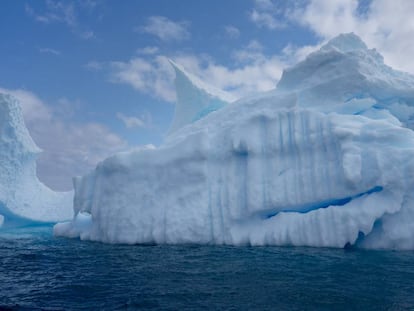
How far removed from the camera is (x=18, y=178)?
25.2 meters

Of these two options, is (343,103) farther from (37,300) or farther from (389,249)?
(37,300)

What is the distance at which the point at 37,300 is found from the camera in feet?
18.9

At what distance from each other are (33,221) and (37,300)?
72.7 feet

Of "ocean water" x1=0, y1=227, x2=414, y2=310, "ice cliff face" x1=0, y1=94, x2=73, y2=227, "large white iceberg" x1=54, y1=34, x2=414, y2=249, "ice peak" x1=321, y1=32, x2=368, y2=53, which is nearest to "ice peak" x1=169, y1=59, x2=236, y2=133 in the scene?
"large white iceberg" x1=54, y1=34, x2=414, y2=249

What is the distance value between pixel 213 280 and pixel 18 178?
898 inches

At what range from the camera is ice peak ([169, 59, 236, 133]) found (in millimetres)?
22391

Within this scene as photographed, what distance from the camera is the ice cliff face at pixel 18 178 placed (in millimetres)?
24312

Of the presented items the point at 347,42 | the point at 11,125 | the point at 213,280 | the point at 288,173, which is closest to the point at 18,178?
the point at 11,125

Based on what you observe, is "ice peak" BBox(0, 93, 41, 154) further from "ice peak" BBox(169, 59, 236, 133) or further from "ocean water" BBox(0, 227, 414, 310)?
"ocean water" BBox(0, 227, 414, 310)

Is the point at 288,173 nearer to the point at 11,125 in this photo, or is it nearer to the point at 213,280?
the point at 213,280

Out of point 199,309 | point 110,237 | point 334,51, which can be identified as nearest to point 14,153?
point 110,237

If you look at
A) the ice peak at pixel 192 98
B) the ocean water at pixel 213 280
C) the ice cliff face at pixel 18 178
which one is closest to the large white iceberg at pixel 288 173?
the ocean water at pixel 213 280

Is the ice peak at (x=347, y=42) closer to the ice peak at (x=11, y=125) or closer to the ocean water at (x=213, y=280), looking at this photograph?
the ocean water at (x=213, y=280)

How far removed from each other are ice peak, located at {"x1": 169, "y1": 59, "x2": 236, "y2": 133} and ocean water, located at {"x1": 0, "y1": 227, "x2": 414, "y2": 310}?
13.5 meters
